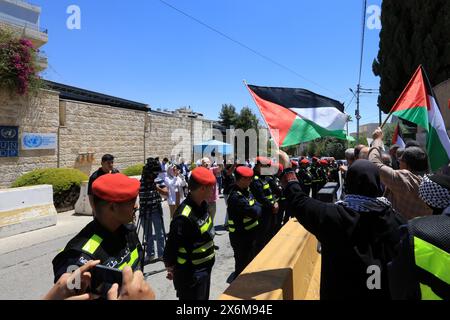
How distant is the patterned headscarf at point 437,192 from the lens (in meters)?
2.17

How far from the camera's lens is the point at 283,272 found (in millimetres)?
2910

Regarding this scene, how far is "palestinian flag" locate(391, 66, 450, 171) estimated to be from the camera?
4426 mm

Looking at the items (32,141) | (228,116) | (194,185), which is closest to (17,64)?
(32,141)

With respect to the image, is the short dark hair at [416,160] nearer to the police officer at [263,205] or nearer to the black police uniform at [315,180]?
the police officer at [263,205]

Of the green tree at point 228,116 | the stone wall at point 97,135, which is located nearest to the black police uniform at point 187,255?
the stone wall at point 97,135

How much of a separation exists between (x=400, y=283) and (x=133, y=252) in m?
1.64

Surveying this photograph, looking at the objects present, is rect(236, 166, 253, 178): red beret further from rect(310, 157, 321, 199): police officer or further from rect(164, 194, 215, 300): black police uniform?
rect(310, 157, 321, 199): police officer

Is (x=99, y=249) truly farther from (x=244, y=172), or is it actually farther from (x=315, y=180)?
(x=315, y=180)

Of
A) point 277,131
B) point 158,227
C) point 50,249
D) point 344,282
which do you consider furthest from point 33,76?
point 344,282

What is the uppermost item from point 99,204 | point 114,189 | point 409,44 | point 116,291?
point 409,44

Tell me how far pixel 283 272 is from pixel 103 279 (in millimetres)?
1733

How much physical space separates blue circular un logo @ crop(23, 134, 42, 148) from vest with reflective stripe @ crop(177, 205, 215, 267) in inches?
451

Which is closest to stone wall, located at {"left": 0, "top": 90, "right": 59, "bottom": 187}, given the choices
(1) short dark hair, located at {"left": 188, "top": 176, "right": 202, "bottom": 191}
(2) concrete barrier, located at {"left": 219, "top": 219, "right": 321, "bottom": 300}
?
(1) short dark hair, located at {"left": 188, "top": 176, "right": 202, "bottom": 191}
